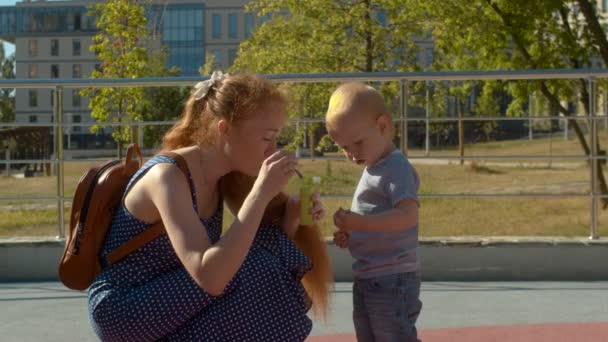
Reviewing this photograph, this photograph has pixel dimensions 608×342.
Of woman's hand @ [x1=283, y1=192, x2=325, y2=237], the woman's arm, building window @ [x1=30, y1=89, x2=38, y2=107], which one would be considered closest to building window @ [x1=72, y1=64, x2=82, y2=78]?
building window @ [x1=30, y1=89, x2=38, y2=107]

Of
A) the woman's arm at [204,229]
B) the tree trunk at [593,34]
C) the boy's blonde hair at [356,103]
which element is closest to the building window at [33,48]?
the tree trunk at [593,34]

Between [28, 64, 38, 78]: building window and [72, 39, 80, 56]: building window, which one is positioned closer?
[28, 64, 38, 78]: building window

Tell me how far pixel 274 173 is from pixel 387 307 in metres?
0.89

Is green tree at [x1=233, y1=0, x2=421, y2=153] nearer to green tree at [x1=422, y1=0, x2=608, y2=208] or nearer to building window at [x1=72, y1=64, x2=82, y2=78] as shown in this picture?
green tree at [x1=422, y1=0, x2=608, y2=208]

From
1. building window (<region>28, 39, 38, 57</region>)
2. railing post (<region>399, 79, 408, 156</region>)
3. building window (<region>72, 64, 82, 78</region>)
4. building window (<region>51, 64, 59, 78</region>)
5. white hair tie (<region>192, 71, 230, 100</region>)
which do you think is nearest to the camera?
white hair tie (<region>192, 71, 230, 100</region>)

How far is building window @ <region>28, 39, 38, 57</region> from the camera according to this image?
3917 inches

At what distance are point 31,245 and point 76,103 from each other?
296 ft

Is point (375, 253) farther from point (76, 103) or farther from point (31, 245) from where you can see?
point (76, 103)

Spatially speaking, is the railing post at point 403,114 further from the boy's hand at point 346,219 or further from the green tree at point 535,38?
the green tree at point 535,38

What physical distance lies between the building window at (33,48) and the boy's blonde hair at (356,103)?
327 feet

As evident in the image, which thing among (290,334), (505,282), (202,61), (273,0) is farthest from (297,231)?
(202,61)

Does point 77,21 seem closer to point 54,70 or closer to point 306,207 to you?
point 54,70

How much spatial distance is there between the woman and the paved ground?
2.06m

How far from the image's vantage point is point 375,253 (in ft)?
11.2
